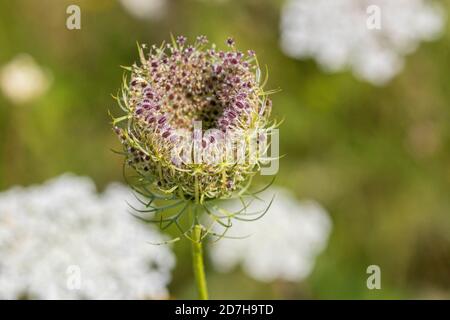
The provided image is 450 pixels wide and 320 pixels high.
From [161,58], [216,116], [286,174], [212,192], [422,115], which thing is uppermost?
[422,115]

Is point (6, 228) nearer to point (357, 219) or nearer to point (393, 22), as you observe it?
point (357, 219)

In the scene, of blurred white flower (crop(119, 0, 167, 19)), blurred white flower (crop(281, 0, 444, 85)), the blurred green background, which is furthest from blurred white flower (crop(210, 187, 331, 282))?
blurred white flower (crop(119, 0, 167, 19))

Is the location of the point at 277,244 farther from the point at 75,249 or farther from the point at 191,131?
the point at 191,131

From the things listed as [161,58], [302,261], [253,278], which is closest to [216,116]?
[161,58]

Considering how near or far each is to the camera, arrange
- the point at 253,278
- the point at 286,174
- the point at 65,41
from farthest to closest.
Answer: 1. the point at 65,41
2. the point at 286,174
3. the point at 253,278

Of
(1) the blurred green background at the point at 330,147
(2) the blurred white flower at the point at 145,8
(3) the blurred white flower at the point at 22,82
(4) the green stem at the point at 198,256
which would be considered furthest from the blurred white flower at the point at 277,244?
(2) the blurred white flower at the point at 145,8

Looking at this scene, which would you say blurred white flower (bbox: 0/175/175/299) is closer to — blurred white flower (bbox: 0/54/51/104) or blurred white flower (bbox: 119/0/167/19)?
blurred white flower (bbox: 0/54/51/104)

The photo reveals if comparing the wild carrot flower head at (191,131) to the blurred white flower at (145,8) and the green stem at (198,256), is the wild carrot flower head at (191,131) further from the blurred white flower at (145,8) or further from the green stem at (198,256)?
the blurred white flower at (145,8)
